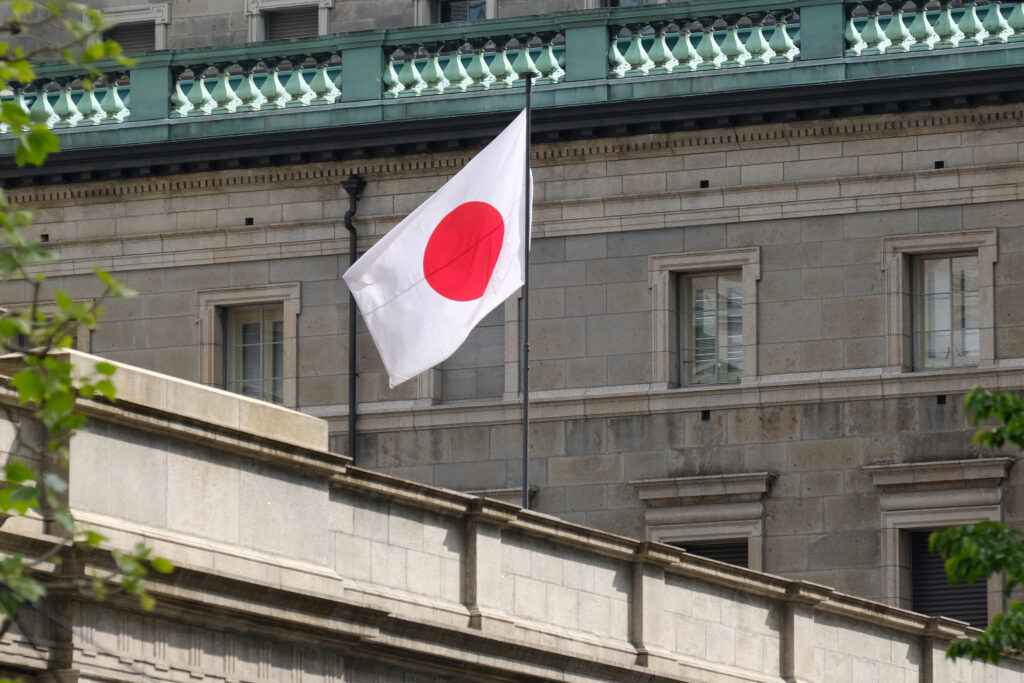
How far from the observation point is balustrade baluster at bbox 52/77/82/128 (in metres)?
51.0

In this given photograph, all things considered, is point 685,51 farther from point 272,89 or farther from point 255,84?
point 255,84

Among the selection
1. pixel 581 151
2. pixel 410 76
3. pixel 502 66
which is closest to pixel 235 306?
pixel 410 76

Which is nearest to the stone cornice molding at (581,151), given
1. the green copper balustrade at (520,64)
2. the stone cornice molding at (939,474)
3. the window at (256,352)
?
Answer: the green copper balustrade at (520,64)

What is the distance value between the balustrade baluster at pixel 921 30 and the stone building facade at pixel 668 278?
1.05 ft

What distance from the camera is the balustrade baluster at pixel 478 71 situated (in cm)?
4825

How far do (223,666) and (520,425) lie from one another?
66.4 feet

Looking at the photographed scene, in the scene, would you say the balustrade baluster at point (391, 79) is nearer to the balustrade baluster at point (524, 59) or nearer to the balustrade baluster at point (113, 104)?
the balustrade baluster at point (524, 59)

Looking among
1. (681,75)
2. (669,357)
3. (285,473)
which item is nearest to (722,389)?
(669,357)

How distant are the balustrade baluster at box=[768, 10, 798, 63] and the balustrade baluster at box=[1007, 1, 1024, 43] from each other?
10.2 feet

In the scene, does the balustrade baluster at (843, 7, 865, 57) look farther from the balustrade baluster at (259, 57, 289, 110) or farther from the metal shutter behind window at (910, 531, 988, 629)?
the balustrade baluster at (259, 57, 289, 110)

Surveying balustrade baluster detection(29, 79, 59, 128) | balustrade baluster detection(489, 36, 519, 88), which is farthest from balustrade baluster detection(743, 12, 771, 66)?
balustrade baluster detection(29, 79, 59, 128)

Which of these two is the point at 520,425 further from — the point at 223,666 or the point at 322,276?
the point at 223,666

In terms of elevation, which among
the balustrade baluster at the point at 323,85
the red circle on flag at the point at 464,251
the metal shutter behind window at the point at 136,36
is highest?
the metal shutter behind window at the point at 136,36

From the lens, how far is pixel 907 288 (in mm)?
Result: 45438
